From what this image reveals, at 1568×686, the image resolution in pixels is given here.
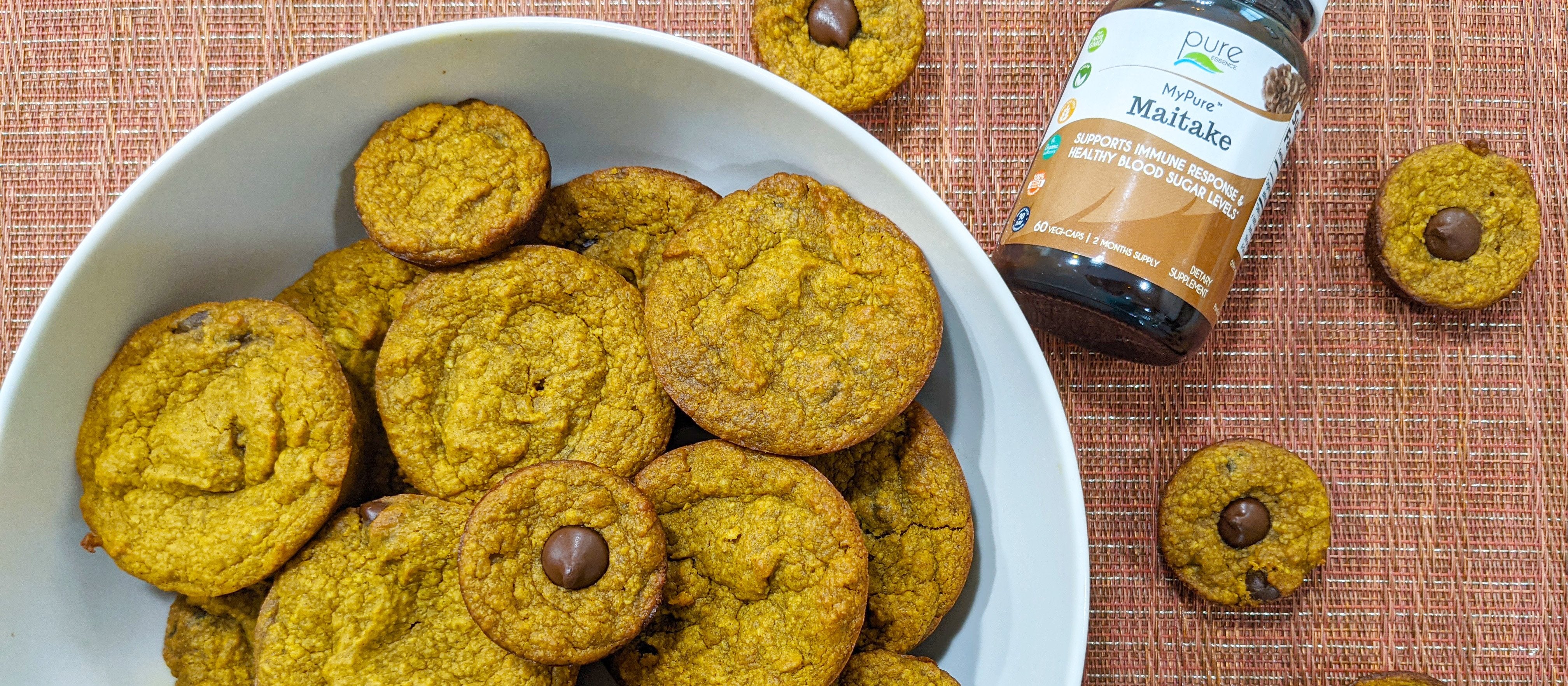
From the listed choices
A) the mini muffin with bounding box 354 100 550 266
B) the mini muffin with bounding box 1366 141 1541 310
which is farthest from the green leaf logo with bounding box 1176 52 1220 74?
the mini muffin with bounding box 354 100 550 266

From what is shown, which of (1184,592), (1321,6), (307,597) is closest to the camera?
(307,597)

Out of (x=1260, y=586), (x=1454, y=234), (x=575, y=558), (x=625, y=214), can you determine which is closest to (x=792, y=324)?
(x=625, y=214)

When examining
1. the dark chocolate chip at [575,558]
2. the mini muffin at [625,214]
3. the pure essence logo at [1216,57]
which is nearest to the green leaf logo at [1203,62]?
the pure essence logo at [1216,57]

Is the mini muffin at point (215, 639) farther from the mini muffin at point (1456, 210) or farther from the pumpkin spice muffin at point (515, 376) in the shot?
the mini muffin at point (1456, 210)

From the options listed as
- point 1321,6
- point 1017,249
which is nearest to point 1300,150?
point 1321,6

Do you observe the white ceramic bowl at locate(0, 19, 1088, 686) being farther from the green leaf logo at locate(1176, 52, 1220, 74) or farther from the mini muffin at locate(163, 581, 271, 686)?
the green leaf logo at locate(1176, 52, 1220, 74)

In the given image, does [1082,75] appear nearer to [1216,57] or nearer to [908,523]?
[1216,57]

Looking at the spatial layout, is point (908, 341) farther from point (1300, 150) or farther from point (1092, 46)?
point (1300, 150)
